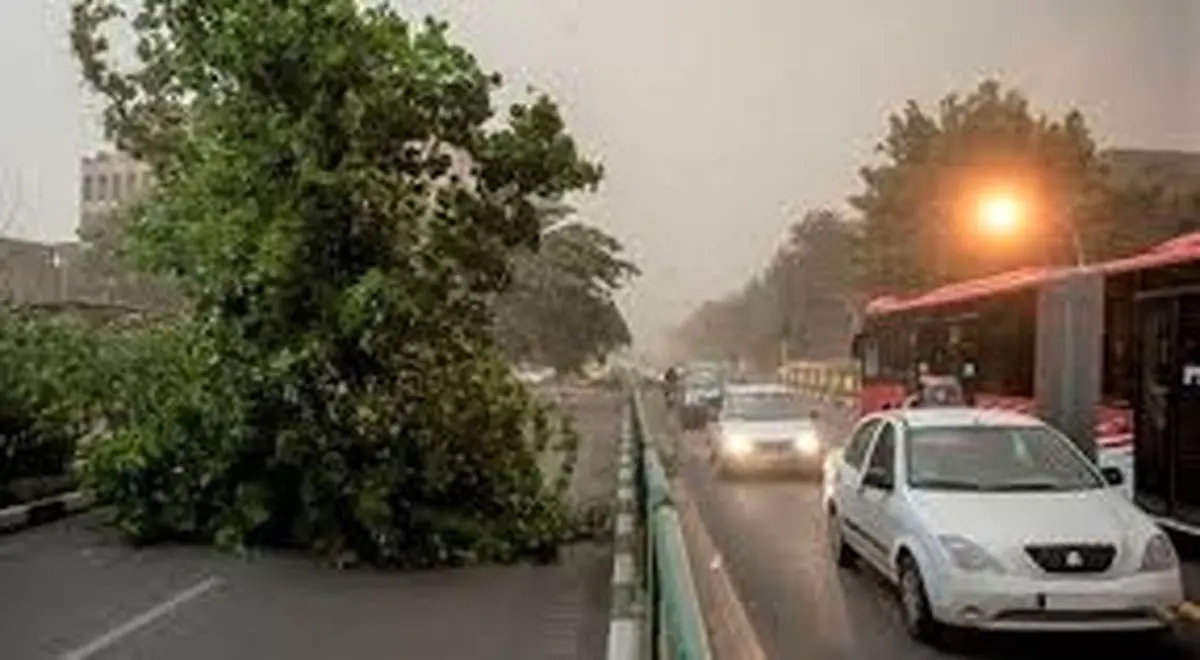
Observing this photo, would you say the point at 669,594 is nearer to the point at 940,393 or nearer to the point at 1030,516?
the point at 1030,516

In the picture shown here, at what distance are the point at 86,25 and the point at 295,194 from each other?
13884 mm

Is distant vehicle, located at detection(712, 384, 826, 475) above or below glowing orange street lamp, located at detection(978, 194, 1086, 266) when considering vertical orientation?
below

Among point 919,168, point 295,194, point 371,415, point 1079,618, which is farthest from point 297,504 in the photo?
point 919,168

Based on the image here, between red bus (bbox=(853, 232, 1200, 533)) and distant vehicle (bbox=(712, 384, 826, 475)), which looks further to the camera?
distant vehicle (bbox=(712, 384, 826, 475))

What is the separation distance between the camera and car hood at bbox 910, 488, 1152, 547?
11648 mm

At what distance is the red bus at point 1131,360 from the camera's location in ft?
55.7

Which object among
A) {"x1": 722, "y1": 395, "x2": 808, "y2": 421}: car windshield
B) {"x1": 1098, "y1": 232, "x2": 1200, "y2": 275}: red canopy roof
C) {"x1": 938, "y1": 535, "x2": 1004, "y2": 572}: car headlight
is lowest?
{"x1": 938, "y1": 535, "x2": 1004, "y2": 572}: car headlight

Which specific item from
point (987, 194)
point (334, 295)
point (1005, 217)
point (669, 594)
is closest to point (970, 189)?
point (987, 194)

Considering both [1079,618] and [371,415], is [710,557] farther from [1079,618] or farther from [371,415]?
[1079,618]

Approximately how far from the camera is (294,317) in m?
17.0

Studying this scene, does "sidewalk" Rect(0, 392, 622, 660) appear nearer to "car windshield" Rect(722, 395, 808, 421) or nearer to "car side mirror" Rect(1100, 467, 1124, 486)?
"car side mirror" Rect(1100, 467, 1124, 486)

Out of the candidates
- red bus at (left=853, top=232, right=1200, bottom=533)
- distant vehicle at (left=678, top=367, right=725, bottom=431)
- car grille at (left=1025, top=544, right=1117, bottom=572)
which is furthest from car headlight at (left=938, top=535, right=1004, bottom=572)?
distant vehicle at (left=678, top=367, right=725, bottom=431)

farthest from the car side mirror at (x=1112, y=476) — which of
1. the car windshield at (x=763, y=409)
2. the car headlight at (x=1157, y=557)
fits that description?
the car windshield at (x=763, y=409)

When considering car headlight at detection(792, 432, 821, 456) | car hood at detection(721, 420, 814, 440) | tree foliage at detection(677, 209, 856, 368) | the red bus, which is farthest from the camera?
tree foliage at detection(677, 209, 856, 368)
